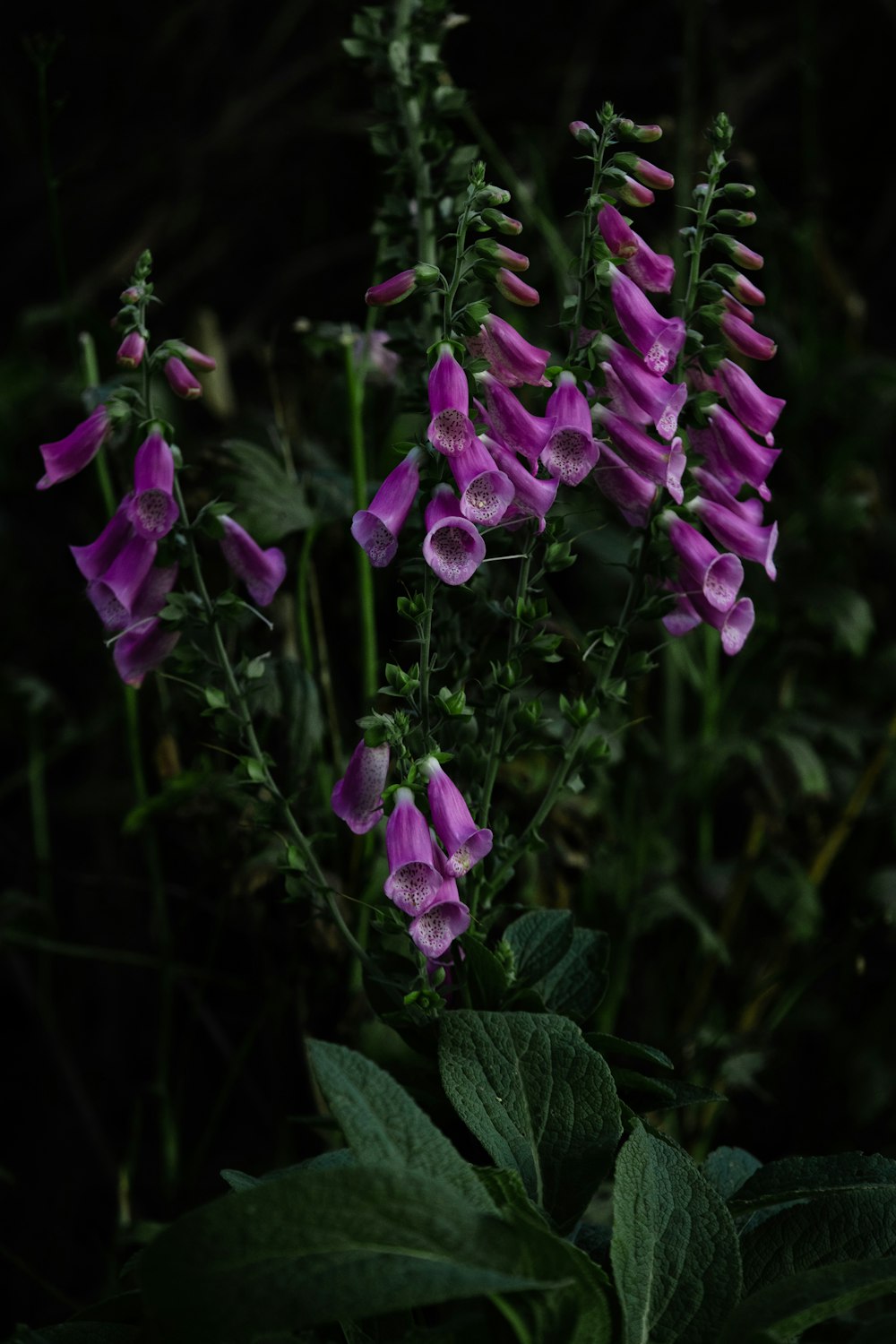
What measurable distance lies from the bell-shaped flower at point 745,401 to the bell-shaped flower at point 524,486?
7.2 inches

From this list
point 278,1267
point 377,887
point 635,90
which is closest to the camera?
point 278,1267

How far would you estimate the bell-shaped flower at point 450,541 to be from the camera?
798 mm

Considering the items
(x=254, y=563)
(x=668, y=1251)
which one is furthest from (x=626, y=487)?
(x=668, y=1251)

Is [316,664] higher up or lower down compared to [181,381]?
lower down

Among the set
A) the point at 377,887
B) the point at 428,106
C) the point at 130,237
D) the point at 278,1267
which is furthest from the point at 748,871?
the point at 130,237

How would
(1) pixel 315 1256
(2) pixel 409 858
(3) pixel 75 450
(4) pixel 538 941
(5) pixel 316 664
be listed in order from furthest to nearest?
(5) pixel 316 664, (4) pixel 538 941, (3) pixel 75 450, (2) pixel 409 858, (1) pixel 315 1256

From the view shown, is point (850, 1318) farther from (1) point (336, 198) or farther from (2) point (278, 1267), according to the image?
(1) point (336, 198)

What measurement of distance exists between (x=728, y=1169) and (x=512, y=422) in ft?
1.91

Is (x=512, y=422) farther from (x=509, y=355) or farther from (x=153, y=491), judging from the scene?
(x=153, y=491)

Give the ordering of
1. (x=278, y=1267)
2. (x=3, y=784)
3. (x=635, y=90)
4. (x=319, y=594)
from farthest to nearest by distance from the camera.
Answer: (x=635, y=90) → (x=3, y=784) → (x=319, y=594) → (x=278, y=1267)

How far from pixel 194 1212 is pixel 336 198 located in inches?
88.8

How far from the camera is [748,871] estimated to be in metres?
1.61

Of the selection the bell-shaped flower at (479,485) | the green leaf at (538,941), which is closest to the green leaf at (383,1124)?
the green leaf at (538,941)

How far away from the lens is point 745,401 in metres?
0.96
